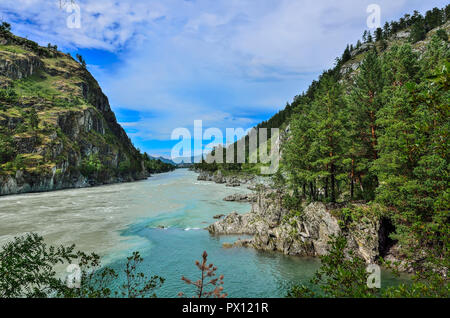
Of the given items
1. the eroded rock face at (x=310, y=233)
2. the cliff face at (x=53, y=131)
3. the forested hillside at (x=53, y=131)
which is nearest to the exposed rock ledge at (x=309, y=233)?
the eroded rock face at (x=310, y=233)

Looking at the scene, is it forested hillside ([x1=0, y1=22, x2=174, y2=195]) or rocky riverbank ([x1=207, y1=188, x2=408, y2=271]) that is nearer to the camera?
rocky riverbank ([x1=207, y1=188, x2=408, y2=271])

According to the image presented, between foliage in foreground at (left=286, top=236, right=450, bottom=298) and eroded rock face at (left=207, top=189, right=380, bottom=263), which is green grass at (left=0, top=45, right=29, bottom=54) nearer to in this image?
eroded rock face at (left=207, top=189, right=380, bottom=263)

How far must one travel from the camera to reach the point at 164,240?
3253 centimetres

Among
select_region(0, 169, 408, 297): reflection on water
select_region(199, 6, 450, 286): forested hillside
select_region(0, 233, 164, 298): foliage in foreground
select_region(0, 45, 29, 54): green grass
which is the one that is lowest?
select_region(0, 169, 408, 297): reflection on water

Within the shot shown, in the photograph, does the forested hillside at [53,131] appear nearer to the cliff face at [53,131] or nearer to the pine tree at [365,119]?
the cliff face at [53,131]

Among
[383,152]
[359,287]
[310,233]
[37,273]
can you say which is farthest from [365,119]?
[37,273]

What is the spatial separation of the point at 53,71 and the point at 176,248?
638ft

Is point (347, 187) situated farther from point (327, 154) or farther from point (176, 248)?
point (176, 248)

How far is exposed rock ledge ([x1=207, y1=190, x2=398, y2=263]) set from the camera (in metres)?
23.6

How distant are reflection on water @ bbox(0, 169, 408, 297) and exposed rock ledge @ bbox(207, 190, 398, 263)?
5.28 feet

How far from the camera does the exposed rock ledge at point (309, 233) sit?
23.6m

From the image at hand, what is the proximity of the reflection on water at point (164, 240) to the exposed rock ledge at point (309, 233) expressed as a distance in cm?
161

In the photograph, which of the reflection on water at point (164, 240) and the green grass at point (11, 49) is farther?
the green grass at point (11, 49)

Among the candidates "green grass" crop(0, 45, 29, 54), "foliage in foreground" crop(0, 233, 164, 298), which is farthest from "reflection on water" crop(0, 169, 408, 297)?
"green grass" crop(0, 45, 29, 54)
